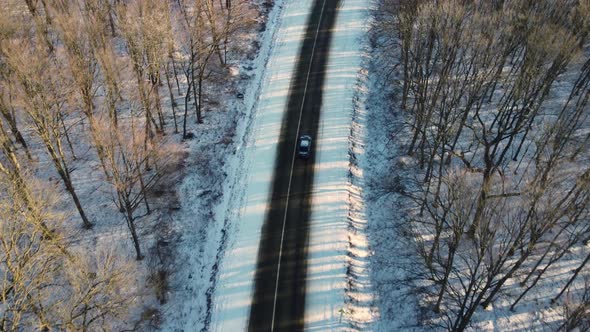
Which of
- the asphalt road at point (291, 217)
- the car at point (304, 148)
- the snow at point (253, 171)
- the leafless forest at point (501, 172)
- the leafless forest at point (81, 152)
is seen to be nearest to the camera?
the leafless forest at point (501, 172)

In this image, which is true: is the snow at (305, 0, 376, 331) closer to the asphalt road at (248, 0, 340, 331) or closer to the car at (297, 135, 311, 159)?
the asphalt road at (248, 0, 340, 331)

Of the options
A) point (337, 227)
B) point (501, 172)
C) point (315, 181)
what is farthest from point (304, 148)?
point (501, 172)

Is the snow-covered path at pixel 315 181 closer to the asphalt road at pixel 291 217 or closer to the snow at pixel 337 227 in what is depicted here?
the snow at pixel 337 227

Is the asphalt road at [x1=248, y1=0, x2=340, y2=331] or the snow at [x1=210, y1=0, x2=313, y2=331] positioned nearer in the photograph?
the asphalt road at [x1=248, y1=0, x2=340, y2=331]

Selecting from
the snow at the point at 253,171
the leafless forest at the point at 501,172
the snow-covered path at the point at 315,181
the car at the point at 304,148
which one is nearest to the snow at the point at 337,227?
the snow-covered path at the point at 315,181

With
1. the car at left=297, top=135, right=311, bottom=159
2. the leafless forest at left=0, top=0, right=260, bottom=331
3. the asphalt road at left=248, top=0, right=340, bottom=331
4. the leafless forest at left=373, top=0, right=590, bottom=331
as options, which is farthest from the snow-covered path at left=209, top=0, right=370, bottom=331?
the leafless forest at left=373, top=0, right=590, bottom=331

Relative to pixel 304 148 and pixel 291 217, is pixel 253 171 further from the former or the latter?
pixel 291 217
